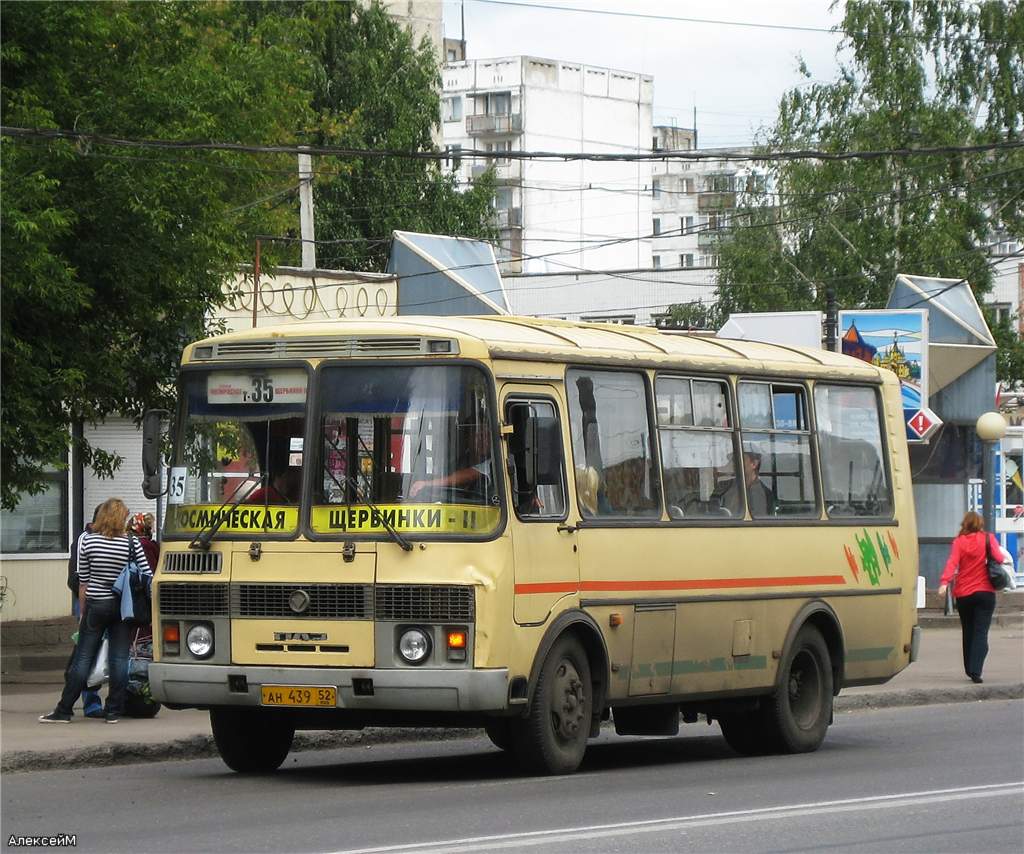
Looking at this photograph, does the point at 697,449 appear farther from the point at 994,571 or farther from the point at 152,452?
the point at 994,571

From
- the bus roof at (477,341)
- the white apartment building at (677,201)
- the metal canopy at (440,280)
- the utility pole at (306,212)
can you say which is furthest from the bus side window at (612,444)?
the white apartment building at (677,201)

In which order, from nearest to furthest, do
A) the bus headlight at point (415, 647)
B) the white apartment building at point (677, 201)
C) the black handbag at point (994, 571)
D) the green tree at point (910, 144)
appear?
the bus headlight at point (415, 647) < the black handbag at point (994, 571) < the green tree at point (910, 144) < the white apartment building at point (677, 201)

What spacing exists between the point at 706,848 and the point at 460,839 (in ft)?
3.74

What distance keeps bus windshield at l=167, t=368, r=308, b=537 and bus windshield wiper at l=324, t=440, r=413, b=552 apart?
0.86 feet

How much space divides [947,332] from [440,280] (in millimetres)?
9603

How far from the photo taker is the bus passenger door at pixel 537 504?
12.0 meters

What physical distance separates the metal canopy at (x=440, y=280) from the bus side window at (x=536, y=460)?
19.5 metres

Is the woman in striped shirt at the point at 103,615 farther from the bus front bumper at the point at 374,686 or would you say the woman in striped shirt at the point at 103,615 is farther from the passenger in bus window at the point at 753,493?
the passenger in bus window at the point at 753,493

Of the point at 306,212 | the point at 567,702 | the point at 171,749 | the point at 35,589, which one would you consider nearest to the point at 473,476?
the point at 567,702

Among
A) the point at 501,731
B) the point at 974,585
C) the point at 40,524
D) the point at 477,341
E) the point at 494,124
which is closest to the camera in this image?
the point at 477,341

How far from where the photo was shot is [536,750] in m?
12.1

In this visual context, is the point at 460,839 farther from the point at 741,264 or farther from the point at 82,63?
the point at 741,264

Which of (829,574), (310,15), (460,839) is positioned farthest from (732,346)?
(310,15)

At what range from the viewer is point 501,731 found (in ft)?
41.1
